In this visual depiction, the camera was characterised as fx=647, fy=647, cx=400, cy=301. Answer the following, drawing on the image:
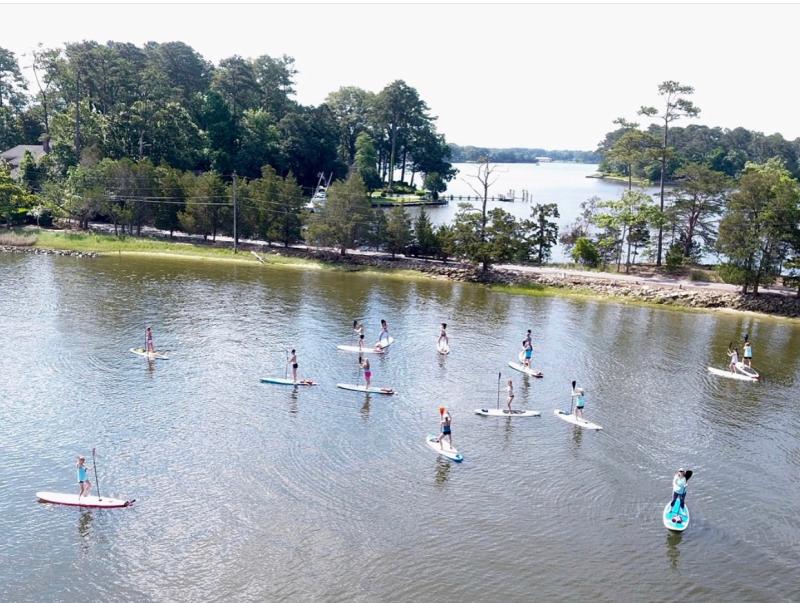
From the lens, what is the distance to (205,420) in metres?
32.1

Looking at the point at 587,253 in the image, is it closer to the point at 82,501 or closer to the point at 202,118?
the point at 82,501

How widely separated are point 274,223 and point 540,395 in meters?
49.4

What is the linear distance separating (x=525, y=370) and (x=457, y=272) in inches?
1228

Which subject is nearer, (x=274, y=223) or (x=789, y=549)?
(x=789, y=549)

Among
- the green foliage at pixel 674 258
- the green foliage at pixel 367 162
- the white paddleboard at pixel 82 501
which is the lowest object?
the white paddleboard at pixel 82 501

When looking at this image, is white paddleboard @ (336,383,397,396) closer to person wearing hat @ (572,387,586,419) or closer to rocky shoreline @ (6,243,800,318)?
person wearing hat @ (572,387,586,419)

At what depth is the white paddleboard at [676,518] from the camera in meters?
24.6

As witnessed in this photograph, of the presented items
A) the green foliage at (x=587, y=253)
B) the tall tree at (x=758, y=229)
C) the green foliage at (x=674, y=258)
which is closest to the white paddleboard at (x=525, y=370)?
the tall tree at (x=758, y=229)

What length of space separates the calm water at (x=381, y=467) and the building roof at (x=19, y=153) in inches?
2662

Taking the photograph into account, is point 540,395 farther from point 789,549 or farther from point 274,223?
point 274,223

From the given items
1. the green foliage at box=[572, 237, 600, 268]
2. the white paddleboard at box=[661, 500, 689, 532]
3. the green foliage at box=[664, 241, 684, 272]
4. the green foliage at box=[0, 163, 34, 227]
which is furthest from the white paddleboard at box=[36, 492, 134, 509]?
the green foliage at box=[0, 163, 34, 227]

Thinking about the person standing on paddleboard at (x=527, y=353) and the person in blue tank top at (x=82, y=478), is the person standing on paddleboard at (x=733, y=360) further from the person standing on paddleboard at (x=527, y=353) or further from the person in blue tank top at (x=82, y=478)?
the person in blue tank top at (x=82, y=478)

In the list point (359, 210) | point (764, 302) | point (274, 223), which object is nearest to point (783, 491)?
point (764, 302)

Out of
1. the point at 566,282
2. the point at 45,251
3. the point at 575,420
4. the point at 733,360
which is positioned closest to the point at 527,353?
the point at 575,420
